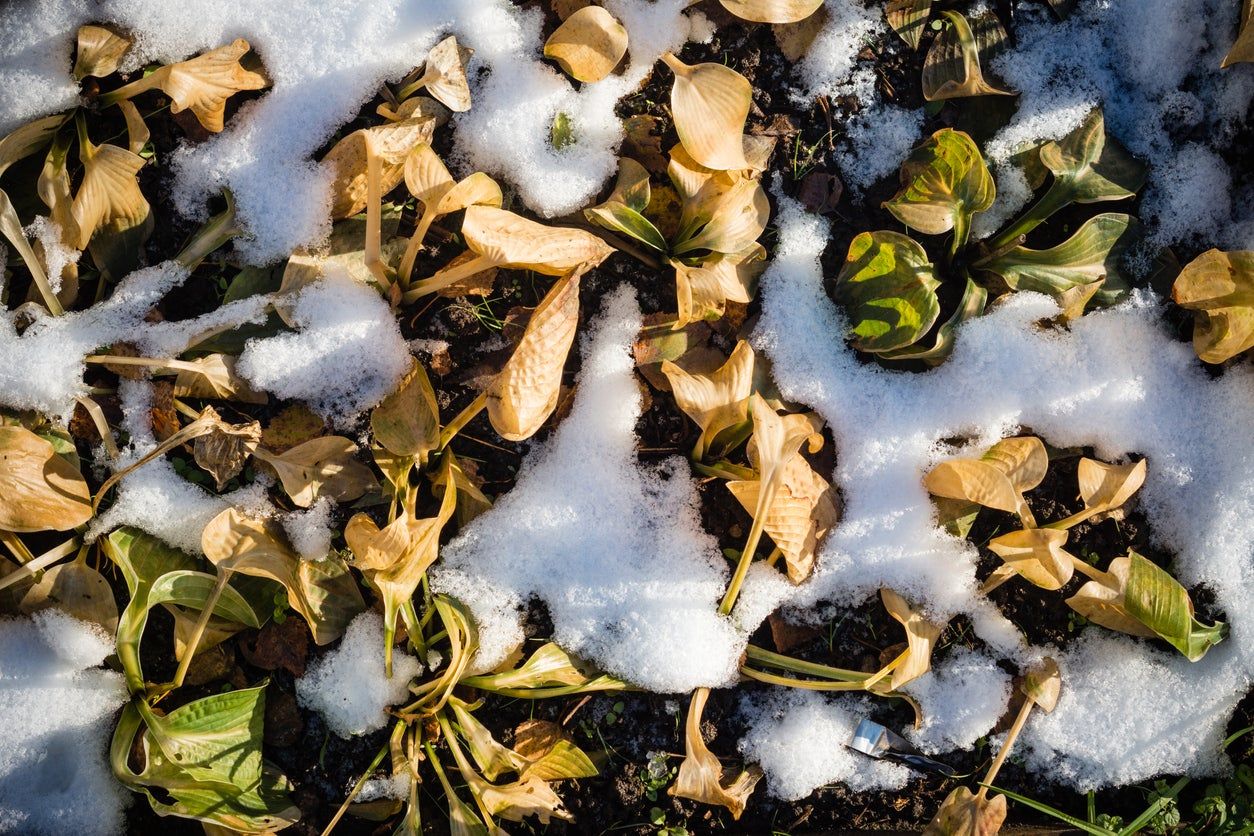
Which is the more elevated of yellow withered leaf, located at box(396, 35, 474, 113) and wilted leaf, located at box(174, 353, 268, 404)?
yellow withered leaf, located at box(396, 35, 474, 113)

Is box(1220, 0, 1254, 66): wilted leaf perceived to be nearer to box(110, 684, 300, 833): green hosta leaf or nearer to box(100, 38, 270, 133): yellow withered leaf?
box(100, 38, 270, 133): yellow withered leaf

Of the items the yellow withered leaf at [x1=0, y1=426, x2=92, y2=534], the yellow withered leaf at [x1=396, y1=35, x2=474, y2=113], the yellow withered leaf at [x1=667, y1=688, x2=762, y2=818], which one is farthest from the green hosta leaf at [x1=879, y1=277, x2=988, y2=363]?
the yellow withered leaf at [x1=0, y1=426, x2=92, y2=534]

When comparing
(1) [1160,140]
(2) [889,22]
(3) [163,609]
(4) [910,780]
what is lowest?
(4) [910,780]

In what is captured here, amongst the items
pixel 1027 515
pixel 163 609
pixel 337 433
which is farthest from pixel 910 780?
pixel 163 609

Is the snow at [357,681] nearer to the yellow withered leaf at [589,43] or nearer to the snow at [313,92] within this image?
the snow at [313,92]

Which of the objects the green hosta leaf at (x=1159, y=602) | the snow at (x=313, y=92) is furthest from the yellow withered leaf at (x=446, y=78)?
the green hosta leaf at (x=1159, y=602)

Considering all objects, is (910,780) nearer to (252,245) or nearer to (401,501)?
(401,501)
